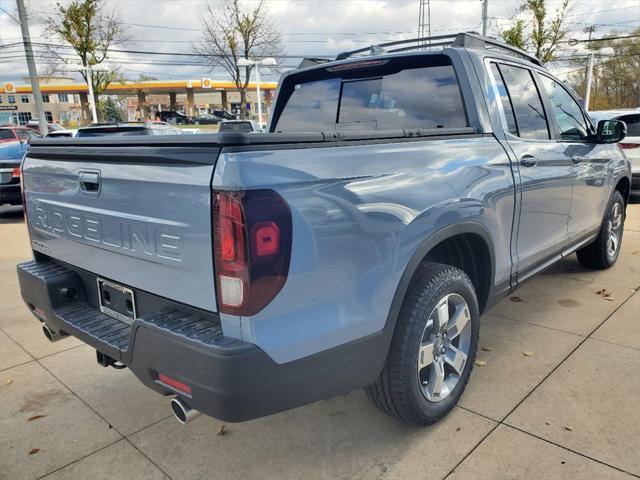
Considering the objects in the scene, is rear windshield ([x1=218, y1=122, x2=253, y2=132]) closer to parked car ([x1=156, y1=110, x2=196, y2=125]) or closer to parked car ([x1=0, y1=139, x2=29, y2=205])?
parked car ([x1=0, y1=139, x2=29, y2=205])

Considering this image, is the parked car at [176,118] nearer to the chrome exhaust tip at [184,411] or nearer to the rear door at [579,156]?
the rear door at [579,156]

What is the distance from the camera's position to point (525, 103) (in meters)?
3.55

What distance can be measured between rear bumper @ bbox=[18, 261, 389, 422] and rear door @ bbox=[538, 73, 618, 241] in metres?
2.60

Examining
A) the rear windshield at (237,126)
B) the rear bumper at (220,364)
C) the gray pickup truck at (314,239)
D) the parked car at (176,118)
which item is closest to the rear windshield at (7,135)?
the rear windshield at (237,126)

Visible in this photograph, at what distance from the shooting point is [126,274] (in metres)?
2.24

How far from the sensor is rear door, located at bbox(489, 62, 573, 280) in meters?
3.23

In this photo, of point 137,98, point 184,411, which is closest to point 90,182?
point 184,411

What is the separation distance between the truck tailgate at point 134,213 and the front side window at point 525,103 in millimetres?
2373

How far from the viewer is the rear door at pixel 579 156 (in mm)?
3922

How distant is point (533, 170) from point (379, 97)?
1.11 metres

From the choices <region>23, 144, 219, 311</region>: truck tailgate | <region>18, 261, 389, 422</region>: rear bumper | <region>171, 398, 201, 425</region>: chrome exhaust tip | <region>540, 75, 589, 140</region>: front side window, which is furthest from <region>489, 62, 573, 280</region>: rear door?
<region>171, 398, 201, 425</region>: chrome exhaust tip

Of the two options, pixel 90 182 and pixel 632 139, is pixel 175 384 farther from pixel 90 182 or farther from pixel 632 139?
pixel 632 139

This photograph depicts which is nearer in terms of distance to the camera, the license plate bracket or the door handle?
the license plate bracket

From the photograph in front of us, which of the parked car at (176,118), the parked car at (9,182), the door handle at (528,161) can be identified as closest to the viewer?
the door handle at (528,161)
